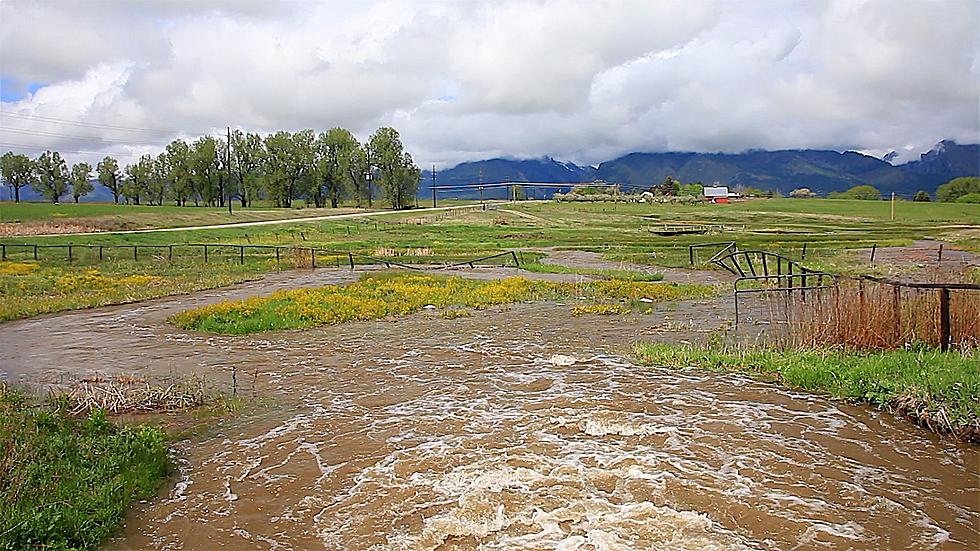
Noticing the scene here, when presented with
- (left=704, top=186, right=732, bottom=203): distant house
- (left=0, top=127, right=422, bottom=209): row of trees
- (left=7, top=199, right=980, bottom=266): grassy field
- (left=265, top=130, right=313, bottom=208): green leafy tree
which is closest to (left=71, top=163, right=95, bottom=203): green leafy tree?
(left=0, top=127, right=422, bottom=209): row of trees

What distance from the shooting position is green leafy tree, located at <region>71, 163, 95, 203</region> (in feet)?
416

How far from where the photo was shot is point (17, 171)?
120 metres

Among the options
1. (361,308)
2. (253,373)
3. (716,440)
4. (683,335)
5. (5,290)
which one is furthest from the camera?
(5,290)

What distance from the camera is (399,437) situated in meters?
11.0

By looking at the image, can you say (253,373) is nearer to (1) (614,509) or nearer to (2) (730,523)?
(1) (614,509)

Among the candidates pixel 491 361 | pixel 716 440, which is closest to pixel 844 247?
pixel 491 361

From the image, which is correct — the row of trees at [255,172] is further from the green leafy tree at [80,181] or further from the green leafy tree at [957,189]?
the green leafy tree at [957,189]

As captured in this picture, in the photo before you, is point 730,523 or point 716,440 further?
point 716,440

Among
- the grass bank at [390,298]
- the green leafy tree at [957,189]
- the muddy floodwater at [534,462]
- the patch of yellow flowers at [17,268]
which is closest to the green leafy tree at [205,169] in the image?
the patch of yellow flowers at [17,268]

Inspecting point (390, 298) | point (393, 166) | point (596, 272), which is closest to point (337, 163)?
point (393, 166)

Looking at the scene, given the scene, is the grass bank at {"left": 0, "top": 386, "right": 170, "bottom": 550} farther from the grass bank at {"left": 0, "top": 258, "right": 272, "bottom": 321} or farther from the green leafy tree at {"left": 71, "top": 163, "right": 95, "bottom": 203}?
the green leafy tree at {"left": 71, "top": 163, "right": 95, "bottom": 203}

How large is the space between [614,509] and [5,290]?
27.6 metres

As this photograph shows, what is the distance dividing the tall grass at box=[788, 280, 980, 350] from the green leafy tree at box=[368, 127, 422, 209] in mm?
115127

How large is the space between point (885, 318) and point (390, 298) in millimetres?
16544
